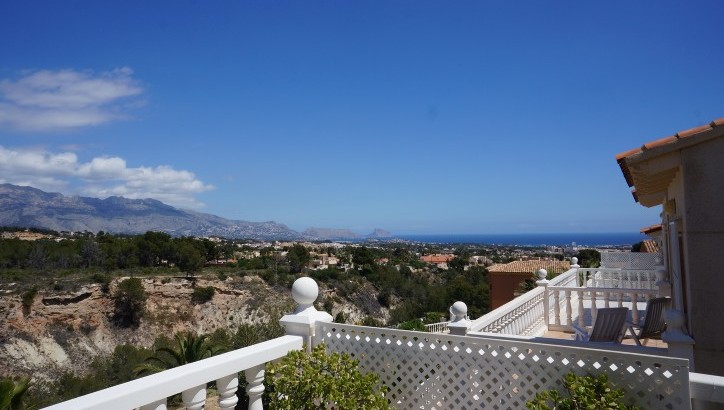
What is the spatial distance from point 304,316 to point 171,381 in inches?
60.8

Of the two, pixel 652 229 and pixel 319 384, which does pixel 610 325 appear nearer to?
pixel 319 384

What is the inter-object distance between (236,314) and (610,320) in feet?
133

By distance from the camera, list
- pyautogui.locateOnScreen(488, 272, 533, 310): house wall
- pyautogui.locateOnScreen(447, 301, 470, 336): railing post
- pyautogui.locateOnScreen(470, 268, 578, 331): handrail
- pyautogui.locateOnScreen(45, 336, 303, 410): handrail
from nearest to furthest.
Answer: pyautogui.locateOnScreen(45, 336, 303, 410): handrail < pyautogui.locateOnScreen(447, 301, 470, 336): railing post < pyautogui.locateOnScreen(470, 268, 578, 331): handrail < pyautogui.locateOnScreen(488, 272, 533, 310): house wall

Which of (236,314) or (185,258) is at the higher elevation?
(185,258)

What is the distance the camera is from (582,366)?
2818mm

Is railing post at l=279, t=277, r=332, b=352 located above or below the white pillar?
above

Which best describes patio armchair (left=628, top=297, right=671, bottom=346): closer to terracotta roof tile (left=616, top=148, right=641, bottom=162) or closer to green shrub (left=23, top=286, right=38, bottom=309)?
terracotta roof tile (left=616, top=148, right=641, bottom=162)

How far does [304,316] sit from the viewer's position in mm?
3861

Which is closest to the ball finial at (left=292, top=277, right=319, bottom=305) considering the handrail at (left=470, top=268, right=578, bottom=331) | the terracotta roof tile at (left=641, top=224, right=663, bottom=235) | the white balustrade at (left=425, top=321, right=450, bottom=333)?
the handrail at (left=470, top=268, right=578, bottom=331)

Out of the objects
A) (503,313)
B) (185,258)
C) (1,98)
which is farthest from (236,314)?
(503,313)

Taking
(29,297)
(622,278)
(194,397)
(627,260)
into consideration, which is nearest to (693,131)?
(194,397)

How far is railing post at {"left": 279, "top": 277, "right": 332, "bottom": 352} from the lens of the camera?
12.5ft

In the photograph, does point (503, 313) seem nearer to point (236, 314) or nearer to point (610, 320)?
point (610, 320)

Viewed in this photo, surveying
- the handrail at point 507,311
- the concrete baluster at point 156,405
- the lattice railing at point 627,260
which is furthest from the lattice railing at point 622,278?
the concrete baluster at point 156,405
